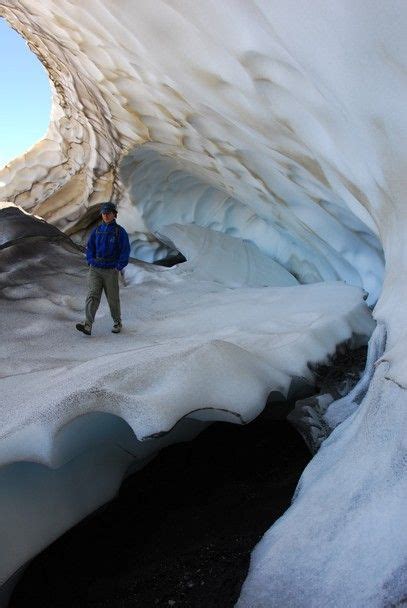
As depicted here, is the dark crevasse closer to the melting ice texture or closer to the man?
the melting ice texture

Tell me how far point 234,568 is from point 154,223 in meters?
4.03

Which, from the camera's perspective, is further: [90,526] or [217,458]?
[217,458]

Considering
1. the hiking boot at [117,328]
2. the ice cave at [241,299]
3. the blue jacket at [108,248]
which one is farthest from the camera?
the hiking boot at [117,328]

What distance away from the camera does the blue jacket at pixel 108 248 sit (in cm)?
250

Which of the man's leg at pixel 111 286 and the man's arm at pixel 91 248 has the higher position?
the man's arm at pixel 91 248

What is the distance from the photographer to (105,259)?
8.27 feet

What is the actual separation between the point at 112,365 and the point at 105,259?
3.24 feet

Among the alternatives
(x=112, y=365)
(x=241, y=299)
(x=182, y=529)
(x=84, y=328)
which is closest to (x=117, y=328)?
(x=84, y=328)

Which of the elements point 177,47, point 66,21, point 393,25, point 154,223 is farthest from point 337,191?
point 154,223

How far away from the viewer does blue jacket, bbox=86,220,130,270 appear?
250 cm

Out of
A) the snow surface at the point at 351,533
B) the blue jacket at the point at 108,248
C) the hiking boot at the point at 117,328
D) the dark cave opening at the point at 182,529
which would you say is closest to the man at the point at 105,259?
the blue jacket at the point at 108,248

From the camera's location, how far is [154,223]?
16.2ft

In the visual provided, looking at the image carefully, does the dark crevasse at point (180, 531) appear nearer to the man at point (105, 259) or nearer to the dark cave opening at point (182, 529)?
the dark cave opening at point (182, 529)

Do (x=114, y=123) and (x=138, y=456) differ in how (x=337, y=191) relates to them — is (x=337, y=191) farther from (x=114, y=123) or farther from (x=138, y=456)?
(x=114, y=123)
